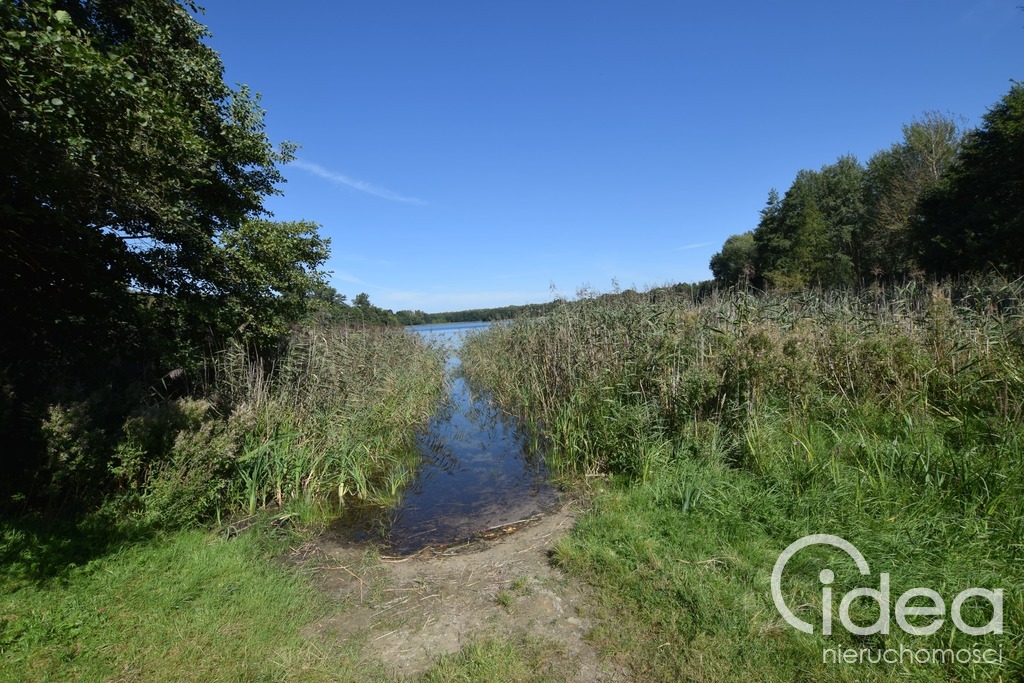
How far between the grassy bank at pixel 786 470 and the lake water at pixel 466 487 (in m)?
0.93

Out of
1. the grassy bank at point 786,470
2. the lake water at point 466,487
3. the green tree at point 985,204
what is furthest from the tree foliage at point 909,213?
the lake water at point 466,487

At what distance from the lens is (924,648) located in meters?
2.43

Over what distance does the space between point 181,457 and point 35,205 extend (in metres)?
3.10

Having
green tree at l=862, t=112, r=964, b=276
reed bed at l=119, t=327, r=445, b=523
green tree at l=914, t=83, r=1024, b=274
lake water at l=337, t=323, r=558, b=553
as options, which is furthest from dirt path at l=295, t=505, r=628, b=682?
green tree at l=862, t=112, r=964, b=276

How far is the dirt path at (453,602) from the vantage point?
2898mm

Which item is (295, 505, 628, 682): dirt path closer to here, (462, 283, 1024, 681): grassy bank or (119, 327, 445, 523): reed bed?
(462, 283, 1024, 681): grassy bank

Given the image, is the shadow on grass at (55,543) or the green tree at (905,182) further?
the green tree at (905,182)

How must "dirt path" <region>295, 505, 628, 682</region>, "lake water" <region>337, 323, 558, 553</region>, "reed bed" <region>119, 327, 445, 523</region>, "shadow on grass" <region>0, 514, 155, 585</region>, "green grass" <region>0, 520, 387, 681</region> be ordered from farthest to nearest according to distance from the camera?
"lake water" <region>337, 323, 558, 553</region> < "reed bed" <region>119, 327, 445, 523</region> < "shadow on grass" <region>0, 514, 155, 585</region> < "dirt path" <region>295, 505, 628, 682</region> < "green grass" <region>0, 520, 387, 681</region>

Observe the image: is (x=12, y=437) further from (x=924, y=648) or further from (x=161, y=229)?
(x=924, y=648)

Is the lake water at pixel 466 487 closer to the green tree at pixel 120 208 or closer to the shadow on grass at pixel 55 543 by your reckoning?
the shadow on grass at pixel 55 543

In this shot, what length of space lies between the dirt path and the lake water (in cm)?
78

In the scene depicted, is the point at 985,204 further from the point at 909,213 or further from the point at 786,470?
the point at 786,470

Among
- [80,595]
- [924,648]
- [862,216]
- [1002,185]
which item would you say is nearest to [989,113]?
[1002,185]

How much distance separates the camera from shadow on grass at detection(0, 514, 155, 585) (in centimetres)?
333
